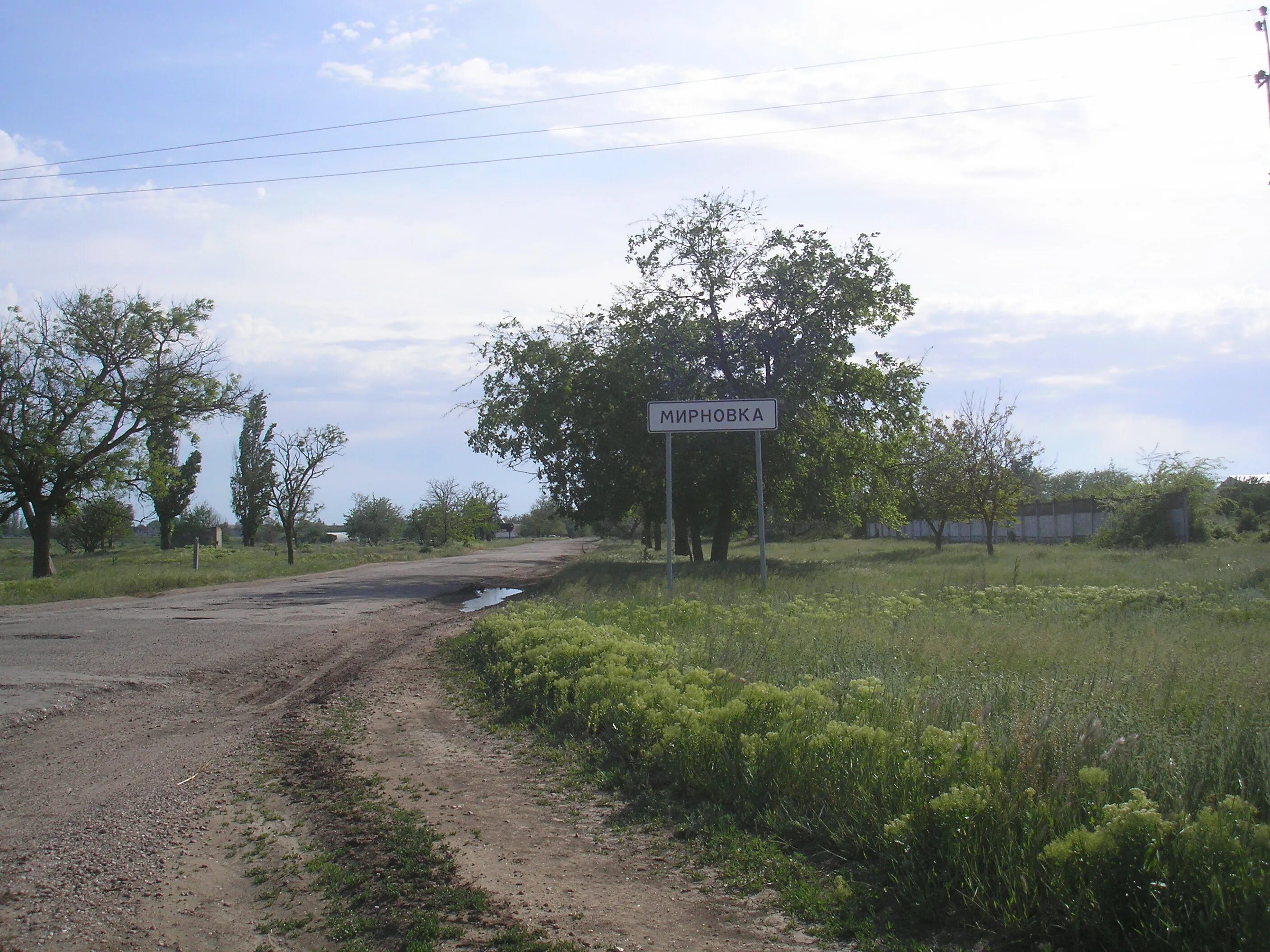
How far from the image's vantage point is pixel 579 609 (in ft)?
42.5

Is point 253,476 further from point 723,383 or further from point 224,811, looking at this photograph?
point 224,811

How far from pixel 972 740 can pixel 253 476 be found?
6789 cm

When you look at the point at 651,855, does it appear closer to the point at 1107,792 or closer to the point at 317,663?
the point at 1107,792

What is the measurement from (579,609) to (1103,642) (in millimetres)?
6989

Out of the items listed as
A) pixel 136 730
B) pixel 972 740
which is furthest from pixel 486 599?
pixel 972 740

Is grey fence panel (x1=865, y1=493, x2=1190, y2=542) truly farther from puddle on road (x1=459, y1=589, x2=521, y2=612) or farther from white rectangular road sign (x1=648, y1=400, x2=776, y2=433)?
white rectangular road sign (x1=648, y1=400, x2=776, y2=433)

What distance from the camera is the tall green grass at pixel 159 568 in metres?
21.5

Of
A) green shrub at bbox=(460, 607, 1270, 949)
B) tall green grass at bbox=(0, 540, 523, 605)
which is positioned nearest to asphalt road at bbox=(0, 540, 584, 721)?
tall green grass at bbox=(0, 540, 523, 605)

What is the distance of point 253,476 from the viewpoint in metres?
65.3

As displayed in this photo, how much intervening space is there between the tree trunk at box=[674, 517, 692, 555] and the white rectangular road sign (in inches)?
700

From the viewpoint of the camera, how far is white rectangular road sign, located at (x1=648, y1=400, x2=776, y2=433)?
1476 centimetres

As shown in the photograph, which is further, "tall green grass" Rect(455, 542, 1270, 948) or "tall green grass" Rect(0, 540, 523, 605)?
"tall green grass" Rect(0, 540, 523, 605)

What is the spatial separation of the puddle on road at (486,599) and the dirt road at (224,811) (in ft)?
23.0

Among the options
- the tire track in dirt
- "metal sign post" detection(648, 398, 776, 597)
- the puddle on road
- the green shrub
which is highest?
"metal sign post" detection(648, 398, 776, 597)
